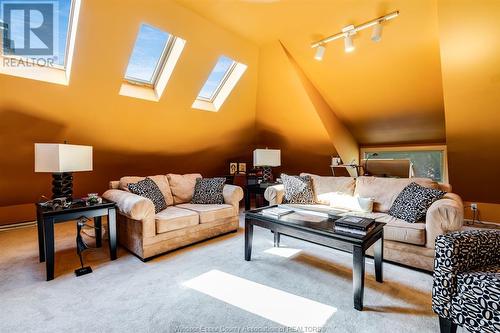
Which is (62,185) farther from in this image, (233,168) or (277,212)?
(233,168)

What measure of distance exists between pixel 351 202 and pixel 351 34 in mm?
1964

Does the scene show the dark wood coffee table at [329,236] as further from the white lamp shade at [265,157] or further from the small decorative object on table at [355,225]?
the white lamp shade at [265,157]

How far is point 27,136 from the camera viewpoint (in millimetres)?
3006

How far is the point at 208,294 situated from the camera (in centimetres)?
189

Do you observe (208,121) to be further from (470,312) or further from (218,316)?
(470,312)

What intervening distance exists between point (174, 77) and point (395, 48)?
278 cm

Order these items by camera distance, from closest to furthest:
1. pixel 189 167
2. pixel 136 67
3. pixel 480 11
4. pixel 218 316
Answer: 1. pixel 218 316
2. pixel 480 11
3. pixel 136 67
4. pixel 189 167

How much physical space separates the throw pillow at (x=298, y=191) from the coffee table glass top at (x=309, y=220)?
718 mm

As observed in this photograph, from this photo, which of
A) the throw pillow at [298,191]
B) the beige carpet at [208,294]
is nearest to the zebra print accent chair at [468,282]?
the beige carpet at [208,294]

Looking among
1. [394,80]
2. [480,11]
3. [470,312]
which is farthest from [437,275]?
[394,80]

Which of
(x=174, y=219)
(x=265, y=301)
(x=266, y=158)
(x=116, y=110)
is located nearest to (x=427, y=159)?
(x=266, y=158)

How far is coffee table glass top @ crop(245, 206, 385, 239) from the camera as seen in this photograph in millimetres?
1955

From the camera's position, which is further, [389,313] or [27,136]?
[27,136]

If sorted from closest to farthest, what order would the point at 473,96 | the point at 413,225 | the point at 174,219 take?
the point at 413,225 < the point at 174,219 < the point at 473,96
